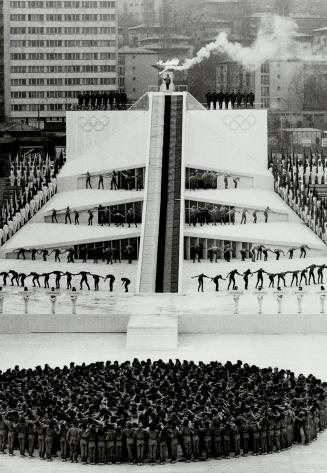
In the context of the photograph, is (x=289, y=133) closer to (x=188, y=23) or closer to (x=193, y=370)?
(x=188, y=23)

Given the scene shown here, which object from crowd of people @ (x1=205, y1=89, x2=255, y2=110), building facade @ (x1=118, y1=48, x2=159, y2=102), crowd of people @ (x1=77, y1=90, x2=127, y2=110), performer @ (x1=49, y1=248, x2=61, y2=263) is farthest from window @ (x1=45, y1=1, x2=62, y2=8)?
performer @ (x1=49, y1=248, x2=61, y2=263)

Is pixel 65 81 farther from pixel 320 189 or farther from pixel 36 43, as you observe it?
pixel 320 189

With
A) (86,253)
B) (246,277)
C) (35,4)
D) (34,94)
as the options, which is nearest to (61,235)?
(86,253)

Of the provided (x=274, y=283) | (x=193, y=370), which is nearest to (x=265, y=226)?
(x=274, y=283)

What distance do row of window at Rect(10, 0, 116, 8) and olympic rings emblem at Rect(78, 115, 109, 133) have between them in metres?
36.4

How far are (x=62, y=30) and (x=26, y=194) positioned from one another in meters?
46.9

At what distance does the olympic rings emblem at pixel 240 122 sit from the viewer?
74375mm

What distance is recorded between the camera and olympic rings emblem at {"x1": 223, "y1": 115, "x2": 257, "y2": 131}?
7438 cm

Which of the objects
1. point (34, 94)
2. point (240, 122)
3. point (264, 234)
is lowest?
point (264, 234)

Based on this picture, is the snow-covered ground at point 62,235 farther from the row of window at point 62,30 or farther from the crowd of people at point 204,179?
the row of window at point 62,30

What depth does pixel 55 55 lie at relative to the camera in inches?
4486

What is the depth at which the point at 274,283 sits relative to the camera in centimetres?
5262

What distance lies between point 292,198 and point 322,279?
15214 millimetres

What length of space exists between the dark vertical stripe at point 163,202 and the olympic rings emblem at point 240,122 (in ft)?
9.76
